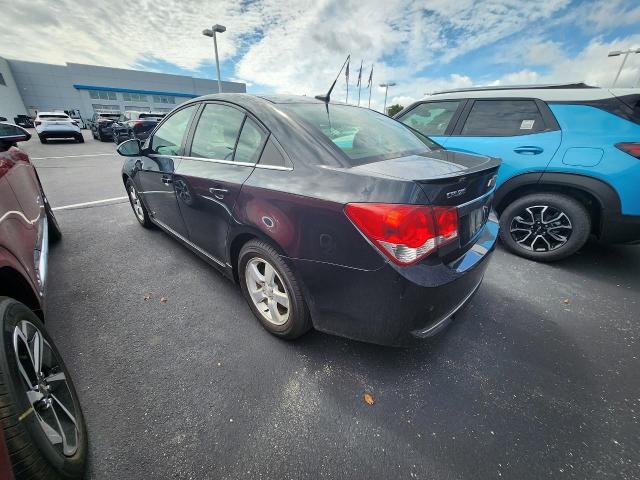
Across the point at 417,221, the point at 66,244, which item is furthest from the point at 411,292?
the point at 66,244

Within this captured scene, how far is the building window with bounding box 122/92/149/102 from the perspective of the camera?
46.1 m

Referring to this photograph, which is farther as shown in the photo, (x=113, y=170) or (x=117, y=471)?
(x=113, y=170)

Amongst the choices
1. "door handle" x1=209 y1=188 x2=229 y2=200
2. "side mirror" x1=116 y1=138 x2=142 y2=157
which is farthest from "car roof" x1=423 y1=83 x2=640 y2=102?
"side mirror" x1=116 y1=138 x2=142 y2=157

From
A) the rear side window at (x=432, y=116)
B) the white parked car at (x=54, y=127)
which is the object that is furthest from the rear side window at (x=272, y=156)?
the white parked car at (x=54, y=127)

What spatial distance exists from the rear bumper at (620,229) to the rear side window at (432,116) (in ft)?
6.65

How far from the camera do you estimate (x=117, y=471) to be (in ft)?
4.34

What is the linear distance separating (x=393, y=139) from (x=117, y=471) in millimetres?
2554

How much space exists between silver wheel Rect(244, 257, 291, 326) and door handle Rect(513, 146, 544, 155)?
3.07 metres

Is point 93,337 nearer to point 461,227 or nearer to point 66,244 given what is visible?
point 66,244

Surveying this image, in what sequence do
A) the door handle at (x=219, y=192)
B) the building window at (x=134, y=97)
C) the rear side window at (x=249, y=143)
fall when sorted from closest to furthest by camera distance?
1. the rear side window at (x=249, y=143)
2. the door handle at (x=219, y=192)
3. the building window at (x=134, y=97)

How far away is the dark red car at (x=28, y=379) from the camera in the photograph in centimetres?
96

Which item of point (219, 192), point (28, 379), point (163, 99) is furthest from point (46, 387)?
point (163, 99)

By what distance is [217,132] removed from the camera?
2.35 m

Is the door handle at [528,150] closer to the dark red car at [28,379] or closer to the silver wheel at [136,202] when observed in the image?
the dark red car at [28,379]
